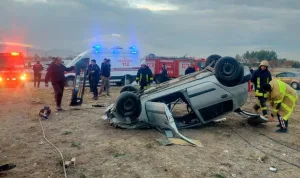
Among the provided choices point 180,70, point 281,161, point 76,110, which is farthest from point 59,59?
point 180,70

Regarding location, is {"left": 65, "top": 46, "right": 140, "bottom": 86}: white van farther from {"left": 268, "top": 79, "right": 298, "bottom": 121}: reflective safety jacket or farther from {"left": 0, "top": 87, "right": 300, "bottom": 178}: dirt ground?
{"left": 268, "top": 79, "right": 298, "bottom": 121}: reflective safety jacket

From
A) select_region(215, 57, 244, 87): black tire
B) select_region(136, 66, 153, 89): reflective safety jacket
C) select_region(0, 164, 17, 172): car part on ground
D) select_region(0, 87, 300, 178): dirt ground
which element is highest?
select_region(215, 57, 244, 87): black tire

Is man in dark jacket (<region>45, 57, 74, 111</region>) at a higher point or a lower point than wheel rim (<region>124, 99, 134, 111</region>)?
higher

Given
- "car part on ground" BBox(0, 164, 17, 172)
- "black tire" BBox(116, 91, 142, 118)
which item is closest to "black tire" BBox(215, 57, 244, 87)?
"black tire" BBox(116, 91, 142, 118)

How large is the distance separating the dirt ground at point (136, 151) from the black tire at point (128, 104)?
398 millimetres

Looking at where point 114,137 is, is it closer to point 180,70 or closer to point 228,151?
point 228,151

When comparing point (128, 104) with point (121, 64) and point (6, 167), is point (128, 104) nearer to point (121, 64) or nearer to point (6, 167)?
point (6, 167)

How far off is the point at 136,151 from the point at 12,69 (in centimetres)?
1425

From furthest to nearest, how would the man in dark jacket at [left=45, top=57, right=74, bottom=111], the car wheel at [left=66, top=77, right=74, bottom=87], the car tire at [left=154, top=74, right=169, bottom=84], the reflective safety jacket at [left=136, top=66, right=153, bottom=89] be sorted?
the car wheel at [left=66, top=77, right=74, bottom=87] < the car tire at [left=154, top=74, right=169, bottom=84] < the reflective safety jacket at [left=136, top=66, right=153, bottom=89] < the man in dark jacket at [left=45, top=57, right=74, bottom=111]

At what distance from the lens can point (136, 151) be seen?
5.38 meters

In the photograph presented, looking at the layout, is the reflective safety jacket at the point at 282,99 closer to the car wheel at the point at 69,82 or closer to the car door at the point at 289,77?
the car wheel at the point at 69,82

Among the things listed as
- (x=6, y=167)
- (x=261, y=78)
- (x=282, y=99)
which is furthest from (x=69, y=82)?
(x=6, y=167)

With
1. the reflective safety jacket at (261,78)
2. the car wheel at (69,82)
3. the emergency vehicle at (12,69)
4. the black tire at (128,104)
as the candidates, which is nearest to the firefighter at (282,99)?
the reflective safety jacket at (261,78)

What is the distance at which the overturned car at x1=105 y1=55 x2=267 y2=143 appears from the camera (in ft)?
21.6
